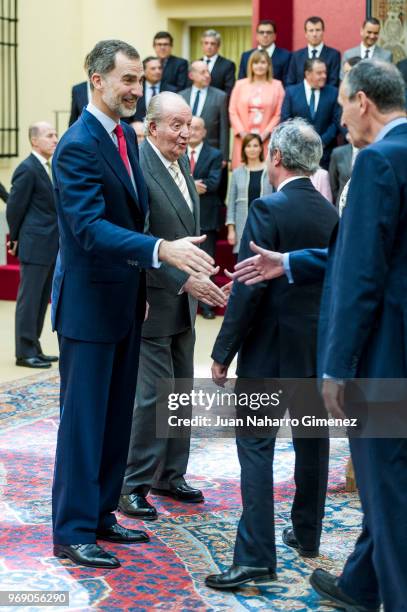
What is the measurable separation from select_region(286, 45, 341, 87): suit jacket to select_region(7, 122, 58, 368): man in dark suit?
327 centimetres

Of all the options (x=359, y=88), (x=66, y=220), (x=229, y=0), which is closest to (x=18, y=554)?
(x=66, y=220)

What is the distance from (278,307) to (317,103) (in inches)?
250

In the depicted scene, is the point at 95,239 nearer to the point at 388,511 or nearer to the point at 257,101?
the point at 388,511

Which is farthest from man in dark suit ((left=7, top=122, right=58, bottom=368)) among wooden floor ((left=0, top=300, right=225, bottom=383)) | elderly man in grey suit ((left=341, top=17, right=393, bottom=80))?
elderly man in grey suit ((left=341, top=17, right=393, bottom=80))

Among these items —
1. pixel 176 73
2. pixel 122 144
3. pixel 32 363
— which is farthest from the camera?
pixel 176 73

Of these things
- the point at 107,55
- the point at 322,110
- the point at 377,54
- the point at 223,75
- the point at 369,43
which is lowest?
the point at 107,55

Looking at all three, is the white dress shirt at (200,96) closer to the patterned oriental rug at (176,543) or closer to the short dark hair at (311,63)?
the short dark hair at (311,63)

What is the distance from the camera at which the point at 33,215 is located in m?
7.89

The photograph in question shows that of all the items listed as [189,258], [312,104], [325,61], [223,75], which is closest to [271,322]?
[189,258]

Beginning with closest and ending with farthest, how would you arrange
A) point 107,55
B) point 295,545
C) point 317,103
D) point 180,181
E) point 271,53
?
point 107,55 → point 295,545 → point 180,181 → point 317,103 → point 271,53

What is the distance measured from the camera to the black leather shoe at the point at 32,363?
25.2 ft

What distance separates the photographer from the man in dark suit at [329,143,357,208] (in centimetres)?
901

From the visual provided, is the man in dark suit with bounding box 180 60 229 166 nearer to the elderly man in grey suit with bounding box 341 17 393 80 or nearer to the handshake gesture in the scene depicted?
the elderly man in grey suit with bounding box 341 17 393 80

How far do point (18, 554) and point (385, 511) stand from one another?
1578 millimetres
